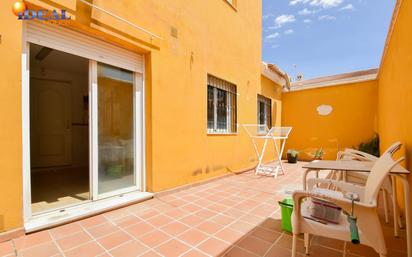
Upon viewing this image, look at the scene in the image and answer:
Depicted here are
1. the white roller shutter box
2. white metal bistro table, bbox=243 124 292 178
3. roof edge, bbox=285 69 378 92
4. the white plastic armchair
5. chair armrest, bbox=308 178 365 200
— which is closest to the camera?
the white plastic armchair

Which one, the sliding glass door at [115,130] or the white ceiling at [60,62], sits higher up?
the white ceiling at [60,62]

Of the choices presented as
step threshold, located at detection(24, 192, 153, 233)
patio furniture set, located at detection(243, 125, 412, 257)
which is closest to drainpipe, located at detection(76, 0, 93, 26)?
step threshold, located at detection(24, 192, 153, 233)

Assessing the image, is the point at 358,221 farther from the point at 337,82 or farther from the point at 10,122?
the point at 337,82

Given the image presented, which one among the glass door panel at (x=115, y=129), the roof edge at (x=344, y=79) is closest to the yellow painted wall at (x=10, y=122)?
the glass door panel at (x=115, y=129)

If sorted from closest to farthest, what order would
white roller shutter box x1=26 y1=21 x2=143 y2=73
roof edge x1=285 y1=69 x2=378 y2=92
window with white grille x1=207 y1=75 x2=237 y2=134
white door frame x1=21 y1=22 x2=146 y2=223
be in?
white door frame x1=21 y1=22 x2=146 y2=223
white roller shutter box x1=26 y1=21 x2=143 y2=73
window with white grille x1=207 y1=75 x2=237 y2=134
roof edge x1=285 y1=69 x2=378 y2=92

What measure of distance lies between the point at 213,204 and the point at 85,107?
517 centimetres

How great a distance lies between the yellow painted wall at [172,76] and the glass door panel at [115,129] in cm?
31

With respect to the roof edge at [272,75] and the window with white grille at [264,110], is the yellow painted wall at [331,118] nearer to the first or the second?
the roof edge at [272,75]

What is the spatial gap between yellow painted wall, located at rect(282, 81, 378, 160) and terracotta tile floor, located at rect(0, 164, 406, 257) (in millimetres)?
5492

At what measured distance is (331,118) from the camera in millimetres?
7176

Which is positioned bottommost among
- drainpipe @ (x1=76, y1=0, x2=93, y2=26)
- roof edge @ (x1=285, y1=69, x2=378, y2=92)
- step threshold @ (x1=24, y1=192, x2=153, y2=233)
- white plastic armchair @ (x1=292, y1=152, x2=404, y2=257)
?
step threshold @ (x1=24, y1=192, x2=153, y2=233)

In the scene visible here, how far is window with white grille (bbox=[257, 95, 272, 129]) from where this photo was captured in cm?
682

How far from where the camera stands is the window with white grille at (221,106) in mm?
4520

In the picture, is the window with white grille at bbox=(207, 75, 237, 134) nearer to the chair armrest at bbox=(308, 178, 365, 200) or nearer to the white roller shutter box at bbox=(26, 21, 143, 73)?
the white roller shutter box at bbox=(26, 21, 143, 73)
